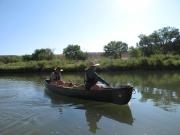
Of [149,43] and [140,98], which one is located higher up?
[149,43]

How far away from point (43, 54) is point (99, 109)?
48310 mm

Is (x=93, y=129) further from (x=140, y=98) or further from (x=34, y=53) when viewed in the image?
(x=34, y=53)

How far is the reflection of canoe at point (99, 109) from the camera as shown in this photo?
1182 centimetres

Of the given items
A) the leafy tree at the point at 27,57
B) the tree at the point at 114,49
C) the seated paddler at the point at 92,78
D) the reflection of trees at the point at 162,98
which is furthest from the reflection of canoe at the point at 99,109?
the tree at the point at 114,49

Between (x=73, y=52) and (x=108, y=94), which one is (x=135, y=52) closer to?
(x=73, y=52)

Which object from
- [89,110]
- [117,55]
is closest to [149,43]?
[117,55]

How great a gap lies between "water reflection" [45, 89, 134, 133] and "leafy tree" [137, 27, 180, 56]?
55.8 meters

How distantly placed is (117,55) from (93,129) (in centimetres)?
6736

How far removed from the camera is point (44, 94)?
18.8m

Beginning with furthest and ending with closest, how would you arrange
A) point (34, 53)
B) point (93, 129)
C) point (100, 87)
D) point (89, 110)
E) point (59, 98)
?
point (34, 53) < point (59, 98) < point (100, 87) < point (89, 110) < point (93, 129)

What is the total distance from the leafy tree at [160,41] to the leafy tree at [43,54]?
71.5ft

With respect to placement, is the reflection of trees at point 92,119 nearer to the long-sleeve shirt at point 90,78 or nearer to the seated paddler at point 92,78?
the seated paddler at point 92,78

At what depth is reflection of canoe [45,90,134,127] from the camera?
11823mm

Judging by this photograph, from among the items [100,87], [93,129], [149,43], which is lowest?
[93,129]
